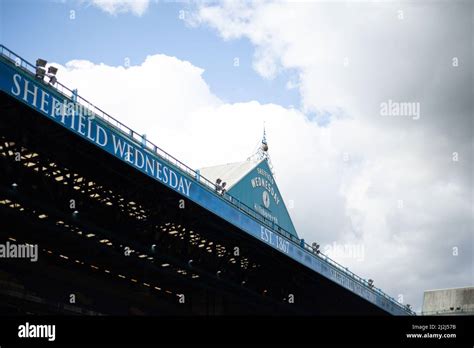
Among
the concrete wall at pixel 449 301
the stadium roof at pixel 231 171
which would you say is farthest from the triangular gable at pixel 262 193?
the concrete wall at pixel 449 301

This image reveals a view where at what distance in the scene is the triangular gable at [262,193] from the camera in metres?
48.2

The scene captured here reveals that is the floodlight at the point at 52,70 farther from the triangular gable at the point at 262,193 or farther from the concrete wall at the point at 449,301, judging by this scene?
the concrete wall at the point at 449,301

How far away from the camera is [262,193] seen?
51844mm

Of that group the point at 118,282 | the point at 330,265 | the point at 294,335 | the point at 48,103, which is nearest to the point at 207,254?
the point at 118,282

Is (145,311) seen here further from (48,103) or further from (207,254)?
(48,103)

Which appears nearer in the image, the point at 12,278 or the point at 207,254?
the point at 12,278

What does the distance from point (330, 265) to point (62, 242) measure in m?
18.2

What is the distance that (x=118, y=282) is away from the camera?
36812 mm

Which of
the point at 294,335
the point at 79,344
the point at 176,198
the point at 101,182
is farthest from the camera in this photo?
the point at 176,198

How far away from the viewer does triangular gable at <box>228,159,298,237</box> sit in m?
48.2

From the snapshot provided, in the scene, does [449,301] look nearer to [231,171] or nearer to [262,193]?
[262,193]

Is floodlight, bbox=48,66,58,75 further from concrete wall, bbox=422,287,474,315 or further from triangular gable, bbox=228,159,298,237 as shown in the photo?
concrete wall, bbox=422,287,474,315

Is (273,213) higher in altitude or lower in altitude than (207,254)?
higher

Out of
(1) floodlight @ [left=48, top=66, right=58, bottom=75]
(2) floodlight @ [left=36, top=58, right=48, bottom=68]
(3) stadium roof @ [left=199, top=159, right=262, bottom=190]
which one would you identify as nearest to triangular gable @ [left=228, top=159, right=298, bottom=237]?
(3) stadium roof @ [left=199, top=159, right=262, bottom=190]
